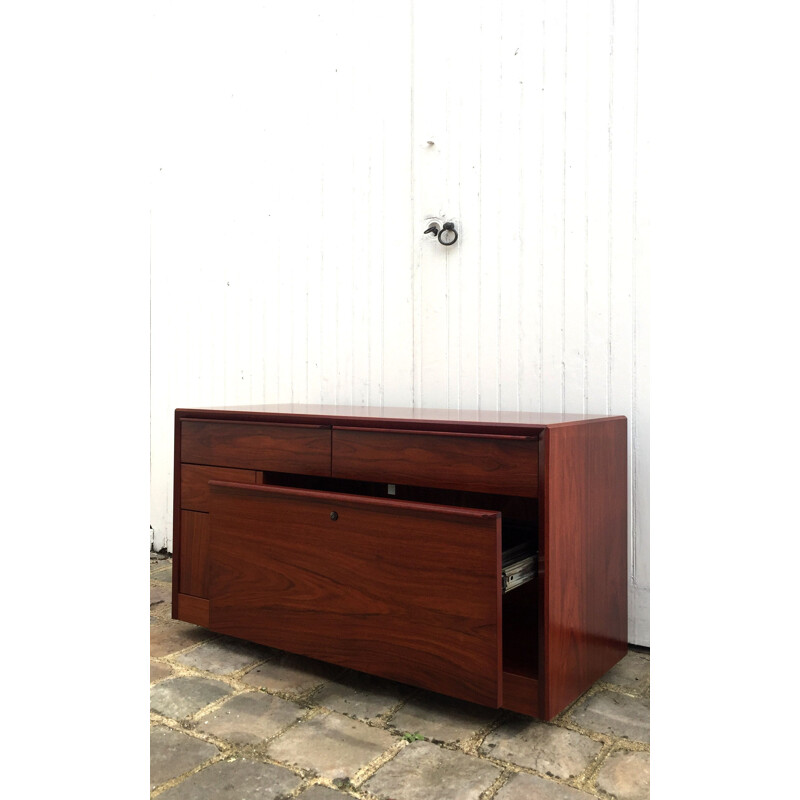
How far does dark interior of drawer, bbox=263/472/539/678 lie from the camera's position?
181 cm

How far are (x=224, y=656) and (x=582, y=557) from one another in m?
0.99

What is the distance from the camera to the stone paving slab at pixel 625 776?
1.25 meters

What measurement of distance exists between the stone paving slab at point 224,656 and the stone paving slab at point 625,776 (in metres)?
0.94

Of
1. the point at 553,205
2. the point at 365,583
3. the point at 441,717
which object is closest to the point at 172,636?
the point at 365,583

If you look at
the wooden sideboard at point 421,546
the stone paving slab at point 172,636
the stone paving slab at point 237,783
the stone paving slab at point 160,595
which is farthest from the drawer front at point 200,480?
the stone paving slab at point 237,783

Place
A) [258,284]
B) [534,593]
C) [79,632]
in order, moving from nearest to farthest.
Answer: [79,632] < [534,593] < [258,284]

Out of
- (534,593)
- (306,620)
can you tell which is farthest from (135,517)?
(534,593)

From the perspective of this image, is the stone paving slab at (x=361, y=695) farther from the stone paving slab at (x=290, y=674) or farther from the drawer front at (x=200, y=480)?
the drawer front at (x=200, y=480)

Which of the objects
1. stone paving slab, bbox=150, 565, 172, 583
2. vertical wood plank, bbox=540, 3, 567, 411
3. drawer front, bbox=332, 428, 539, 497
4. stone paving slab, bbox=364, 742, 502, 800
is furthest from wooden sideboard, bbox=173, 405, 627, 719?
stone paving slab, bbox=150, 565, 172, 583

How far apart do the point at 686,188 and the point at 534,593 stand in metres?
1.86

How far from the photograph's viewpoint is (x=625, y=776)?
51.2 inches

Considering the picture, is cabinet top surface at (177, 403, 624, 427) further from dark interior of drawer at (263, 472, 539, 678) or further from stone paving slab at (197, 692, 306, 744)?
stone paving slab at (197, 692, 306, 744)

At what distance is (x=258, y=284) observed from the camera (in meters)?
2.77

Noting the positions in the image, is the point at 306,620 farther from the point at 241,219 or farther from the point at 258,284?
the point at 241,219
